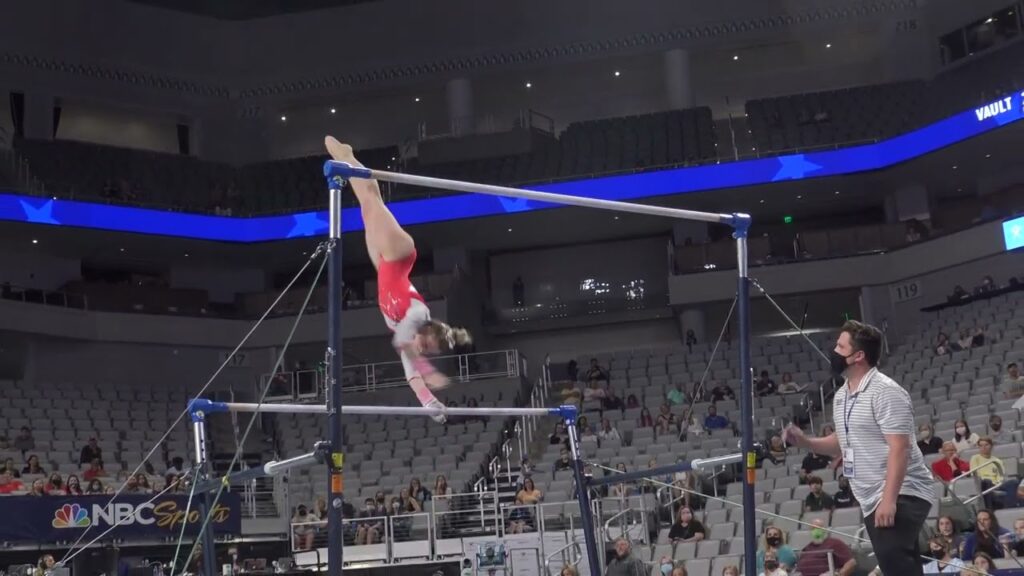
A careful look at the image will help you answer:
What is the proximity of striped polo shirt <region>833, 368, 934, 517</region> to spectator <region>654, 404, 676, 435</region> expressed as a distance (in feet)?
44.2

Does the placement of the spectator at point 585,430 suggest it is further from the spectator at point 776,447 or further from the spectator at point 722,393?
A: the spectator at point 776,447

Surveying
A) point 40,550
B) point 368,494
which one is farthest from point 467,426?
point 40,550

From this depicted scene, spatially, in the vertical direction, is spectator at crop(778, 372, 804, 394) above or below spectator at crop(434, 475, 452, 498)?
above

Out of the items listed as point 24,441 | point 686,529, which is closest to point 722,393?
point 686,529

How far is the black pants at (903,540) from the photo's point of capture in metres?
5.19

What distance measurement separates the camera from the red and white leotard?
769 centimetres

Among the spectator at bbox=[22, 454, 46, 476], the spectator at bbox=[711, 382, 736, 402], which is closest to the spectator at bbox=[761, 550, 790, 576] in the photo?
the spectator at bbox=[711, 382, 736, 402]

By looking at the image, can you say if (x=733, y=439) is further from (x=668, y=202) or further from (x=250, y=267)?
(x=250, y=267)

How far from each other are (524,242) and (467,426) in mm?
8149

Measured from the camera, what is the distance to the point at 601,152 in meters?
25.9

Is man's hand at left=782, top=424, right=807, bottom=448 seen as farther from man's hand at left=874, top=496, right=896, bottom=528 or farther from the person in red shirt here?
the person in red shirt

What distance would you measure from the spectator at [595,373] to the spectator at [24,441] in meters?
10.4

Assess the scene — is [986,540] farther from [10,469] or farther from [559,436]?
[10,469]

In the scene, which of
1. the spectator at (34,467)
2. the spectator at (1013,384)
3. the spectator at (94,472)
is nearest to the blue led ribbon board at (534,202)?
the spectator at (94,472)
